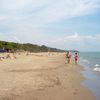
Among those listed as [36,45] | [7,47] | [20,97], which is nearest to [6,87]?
→ [20,97]

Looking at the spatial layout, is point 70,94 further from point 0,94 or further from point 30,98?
point 0,94

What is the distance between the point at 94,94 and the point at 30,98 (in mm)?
3758

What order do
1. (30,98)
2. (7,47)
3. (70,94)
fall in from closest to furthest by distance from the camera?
(30,98) < (70,94) < (7,47)

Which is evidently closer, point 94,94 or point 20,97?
point 20,97

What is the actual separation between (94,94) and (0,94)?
4.62 meters

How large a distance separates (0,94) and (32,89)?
6.38 ft

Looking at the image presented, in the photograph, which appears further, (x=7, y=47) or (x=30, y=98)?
(x=7, y=47)

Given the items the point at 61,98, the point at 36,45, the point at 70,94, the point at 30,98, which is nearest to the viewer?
the point at 30,98

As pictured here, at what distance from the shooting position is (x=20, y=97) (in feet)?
34.1

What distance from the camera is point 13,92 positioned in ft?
37.0

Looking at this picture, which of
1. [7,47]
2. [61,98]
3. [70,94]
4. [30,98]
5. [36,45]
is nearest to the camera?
[30,98]

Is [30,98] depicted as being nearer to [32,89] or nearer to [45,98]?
[45,98]

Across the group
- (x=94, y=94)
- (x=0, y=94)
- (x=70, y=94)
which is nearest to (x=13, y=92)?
(x=0, y=94)

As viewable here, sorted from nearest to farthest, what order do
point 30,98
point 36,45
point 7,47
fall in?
point 30,98, point 7,47, point 36,45
